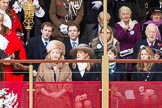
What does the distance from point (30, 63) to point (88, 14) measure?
2653 millimetres

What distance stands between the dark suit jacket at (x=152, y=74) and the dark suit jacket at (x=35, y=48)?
1.87 m

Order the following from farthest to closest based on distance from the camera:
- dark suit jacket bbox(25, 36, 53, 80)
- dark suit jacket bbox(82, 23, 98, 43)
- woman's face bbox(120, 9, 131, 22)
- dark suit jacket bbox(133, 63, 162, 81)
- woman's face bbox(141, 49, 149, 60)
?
woman's face bbox(120, 9, 131, 22) < dark suit jacket bbox(82, 23, 98, 43) < dark suit jacket bbox(25, 36, 53, 80) < woman's face bbox(141, 49, 149, 60) < dark suit jacket bbox(133, 63, 162, 81)

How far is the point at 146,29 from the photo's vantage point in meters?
13.7

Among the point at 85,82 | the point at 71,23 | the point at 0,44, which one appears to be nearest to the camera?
the point at 85,82

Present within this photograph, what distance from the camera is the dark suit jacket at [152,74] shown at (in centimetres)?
1212

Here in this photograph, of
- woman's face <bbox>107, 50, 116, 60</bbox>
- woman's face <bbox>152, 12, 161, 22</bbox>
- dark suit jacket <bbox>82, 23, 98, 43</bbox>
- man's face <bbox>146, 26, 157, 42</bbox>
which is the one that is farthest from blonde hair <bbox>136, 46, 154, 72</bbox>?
woman's face <bbox>152, 12, 161, 22</bbox>

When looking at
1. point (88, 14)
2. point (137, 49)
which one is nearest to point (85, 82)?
point (137, 49)

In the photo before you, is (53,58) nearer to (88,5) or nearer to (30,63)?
(30,63)

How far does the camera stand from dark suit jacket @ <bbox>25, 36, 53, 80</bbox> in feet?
44.3

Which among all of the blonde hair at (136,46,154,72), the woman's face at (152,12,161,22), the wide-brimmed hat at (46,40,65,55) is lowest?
the blonde hair at (136,46,154,72)

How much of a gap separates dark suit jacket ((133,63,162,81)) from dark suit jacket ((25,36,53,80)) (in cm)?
187

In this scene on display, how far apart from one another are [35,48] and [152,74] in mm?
2335

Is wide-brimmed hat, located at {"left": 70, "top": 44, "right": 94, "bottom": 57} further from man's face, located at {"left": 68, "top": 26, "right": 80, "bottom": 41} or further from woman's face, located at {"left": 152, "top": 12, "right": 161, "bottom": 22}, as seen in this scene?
woman's face, located at {"left": 152, "top": 12, "right": 161, "bottom": 22}

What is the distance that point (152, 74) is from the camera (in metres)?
12.1
